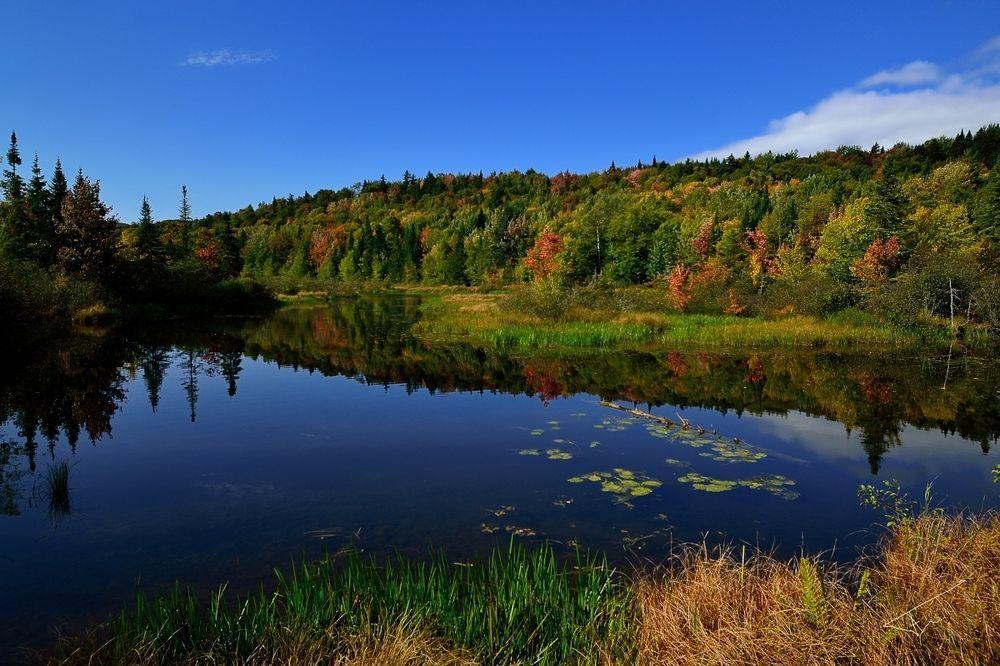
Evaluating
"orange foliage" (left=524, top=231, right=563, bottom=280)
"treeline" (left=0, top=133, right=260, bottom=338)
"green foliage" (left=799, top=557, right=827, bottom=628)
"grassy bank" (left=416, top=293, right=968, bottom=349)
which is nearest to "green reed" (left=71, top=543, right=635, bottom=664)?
"green foliage" (left=799, top=557, right=827, bottom=628)

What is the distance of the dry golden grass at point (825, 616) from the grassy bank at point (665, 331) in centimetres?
2428

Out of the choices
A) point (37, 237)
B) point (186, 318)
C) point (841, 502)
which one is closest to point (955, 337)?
point (841, 502)

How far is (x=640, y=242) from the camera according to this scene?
77.2 metres

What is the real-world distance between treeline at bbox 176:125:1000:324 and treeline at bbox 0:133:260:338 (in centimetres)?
3334

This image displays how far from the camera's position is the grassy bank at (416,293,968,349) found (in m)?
31.1

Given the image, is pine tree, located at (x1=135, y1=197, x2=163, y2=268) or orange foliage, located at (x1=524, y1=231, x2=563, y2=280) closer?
pine tree, located at (x1=135, y1=197, x2=163, y2=268)

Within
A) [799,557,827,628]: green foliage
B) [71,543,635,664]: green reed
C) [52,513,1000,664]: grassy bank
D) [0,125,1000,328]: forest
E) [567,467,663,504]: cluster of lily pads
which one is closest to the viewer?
[52,513,1000,664]: grassy bank

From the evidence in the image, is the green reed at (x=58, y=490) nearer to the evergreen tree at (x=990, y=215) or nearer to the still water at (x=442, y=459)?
the still water at (x=442, y=459)

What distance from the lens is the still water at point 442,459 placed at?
890cm

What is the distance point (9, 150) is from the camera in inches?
2363

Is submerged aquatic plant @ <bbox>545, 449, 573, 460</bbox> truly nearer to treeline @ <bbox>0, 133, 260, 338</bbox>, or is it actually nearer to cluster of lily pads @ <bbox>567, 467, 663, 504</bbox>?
cluster of lily pads @ <bbox>567, 467, 663, 504</bbox>

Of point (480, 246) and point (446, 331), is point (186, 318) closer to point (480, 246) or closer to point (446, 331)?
point (446, 331)

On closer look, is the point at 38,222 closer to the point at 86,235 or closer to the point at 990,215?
the point at 86,235

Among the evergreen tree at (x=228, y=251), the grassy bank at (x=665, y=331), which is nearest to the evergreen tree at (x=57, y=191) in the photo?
the evergreen tree at (x=228, y=251)
